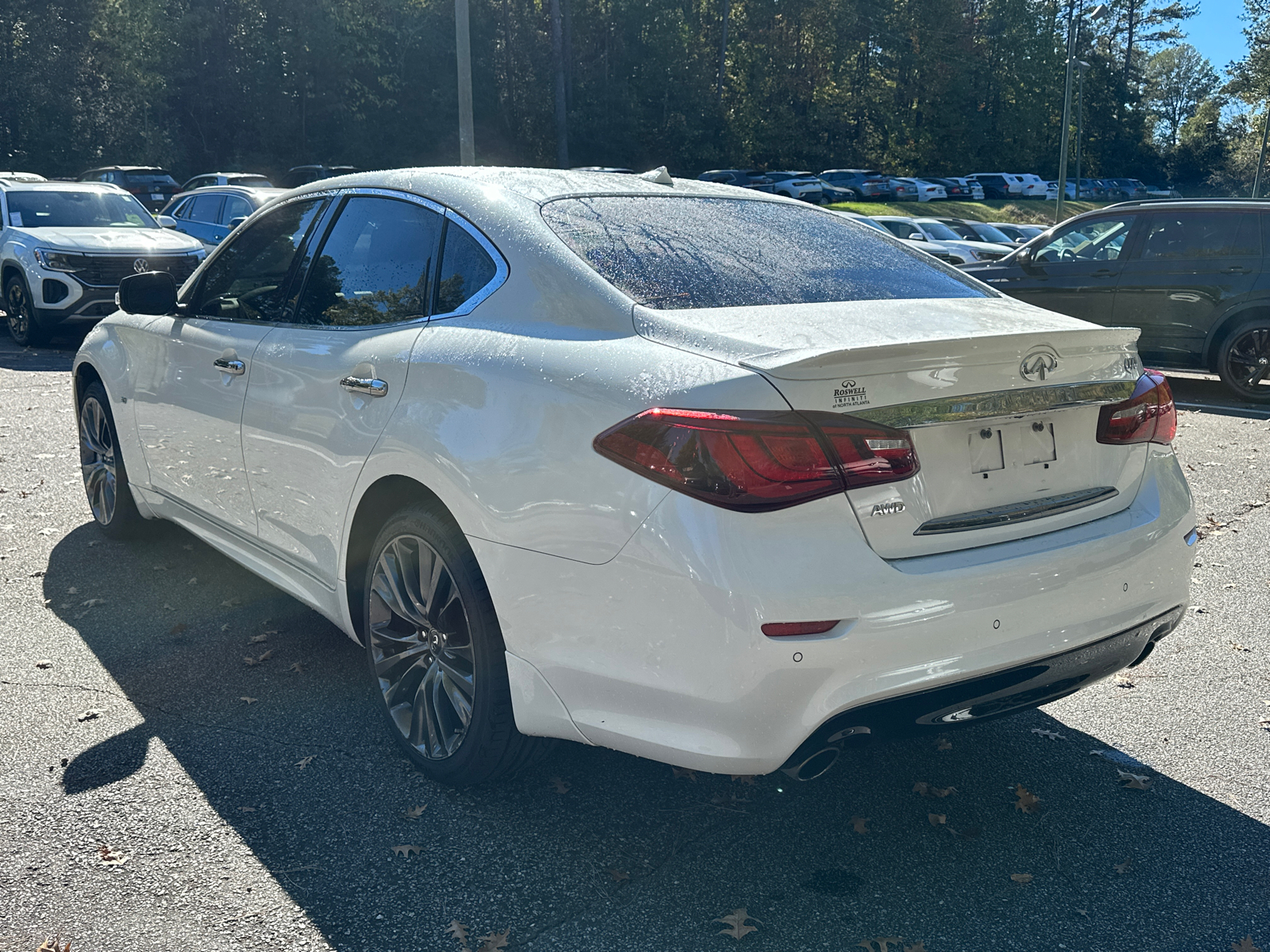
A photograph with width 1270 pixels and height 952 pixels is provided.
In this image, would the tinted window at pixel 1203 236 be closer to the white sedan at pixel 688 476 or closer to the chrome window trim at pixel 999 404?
the white sedan at pixel 688 476

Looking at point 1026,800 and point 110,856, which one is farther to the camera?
point 1026,800

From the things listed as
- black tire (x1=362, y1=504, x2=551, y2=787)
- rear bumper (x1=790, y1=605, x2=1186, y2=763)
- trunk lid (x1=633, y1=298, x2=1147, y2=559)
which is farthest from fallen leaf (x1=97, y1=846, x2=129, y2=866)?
trunk lid (x1=633, y1=298, x2=1147, y2=559)

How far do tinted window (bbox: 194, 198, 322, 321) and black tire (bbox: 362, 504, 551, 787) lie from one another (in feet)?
3.86

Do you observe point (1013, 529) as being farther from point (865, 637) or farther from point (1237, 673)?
point (1237, 673)

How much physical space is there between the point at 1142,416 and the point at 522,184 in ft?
6.30

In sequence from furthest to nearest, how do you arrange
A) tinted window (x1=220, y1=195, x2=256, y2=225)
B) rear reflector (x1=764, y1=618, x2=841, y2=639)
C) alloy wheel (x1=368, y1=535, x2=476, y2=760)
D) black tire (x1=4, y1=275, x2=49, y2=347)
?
1. tinted window (x1=220, y1=195, x2=256, y2=225)
2. black tire (x1=4, y1=275, x2=49, y2=347)
3. alloy wheel (x1=368, y1=535, x2=476, y2=760)
4. rear reflector (x1=764, y1=618, x2=841, y2=639)

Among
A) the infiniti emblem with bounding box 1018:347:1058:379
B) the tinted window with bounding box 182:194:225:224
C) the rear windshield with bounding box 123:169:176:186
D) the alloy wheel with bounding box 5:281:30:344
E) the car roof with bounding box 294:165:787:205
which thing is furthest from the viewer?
the rear windshield with bounding box 123:169:176:186

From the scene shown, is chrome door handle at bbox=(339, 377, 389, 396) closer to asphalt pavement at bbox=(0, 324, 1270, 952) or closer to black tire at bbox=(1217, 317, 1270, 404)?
asphalt pavement at bbox=(0, 324, 1270, 952)

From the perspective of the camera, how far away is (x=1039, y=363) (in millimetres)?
2801

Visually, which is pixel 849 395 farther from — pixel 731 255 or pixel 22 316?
pixel 22 316

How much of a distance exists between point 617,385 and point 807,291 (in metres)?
0.80

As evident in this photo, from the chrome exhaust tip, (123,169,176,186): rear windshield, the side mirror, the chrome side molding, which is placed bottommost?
the chrome exhaust tip

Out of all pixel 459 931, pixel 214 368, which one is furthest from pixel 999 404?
pixel 214 368

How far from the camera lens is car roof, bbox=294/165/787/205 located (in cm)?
344
